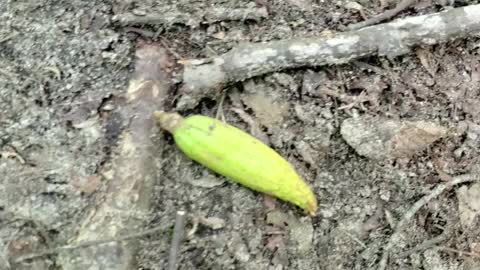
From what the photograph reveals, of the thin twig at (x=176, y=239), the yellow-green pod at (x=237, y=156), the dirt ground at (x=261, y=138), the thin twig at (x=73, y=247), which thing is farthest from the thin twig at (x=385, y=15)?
the thin twig at (x=73, y=247)

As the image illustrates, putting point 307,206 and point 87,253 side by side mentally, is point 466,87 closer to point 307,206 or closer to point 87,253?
point 307,206

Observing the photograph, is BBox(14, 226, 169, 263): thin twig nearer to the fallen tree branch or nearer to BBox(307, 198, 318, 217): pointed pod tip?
BBox(307, 198, 318, 217): pointed pod tip

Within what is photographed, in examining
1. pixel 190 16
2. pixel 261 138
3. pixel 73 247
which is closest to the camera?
pixel 73 247

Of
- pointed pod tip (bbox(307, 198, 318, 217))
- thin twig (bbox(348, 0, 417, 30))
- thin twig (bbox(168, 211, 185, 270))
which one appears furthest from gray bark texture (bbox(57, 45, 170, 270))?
thin twig (bbox(348, 0, 417, 30))

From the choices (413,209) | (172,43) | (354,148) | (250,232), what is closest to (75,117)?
(172,43)

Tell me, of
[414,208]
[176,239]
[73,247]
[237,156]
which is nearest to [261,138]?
[237,156]

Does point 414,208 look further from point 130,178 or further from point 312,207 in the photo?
point 130,178
